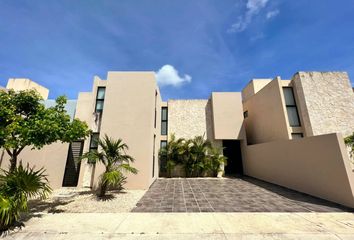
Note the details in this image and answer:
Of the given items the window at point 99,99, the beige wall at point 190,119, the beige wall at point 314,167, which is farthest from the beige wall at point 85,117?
the beige wall at point 314,167

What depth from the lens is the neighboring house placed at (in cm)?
593

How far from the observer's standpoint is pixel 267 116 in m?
11.6

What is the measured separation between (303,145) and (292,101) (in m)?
5.70

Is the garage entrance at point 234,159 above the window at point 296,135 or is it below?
below

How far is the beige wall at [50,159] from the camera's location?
7.09m

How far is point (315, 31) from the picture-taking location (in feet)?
22.8

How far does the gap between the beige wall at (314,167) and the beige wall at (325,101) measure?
3.54 meters

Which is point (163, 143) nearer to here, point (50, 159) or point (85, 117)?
point (85, 117)

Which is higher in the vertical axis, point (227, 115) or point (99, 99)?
point (99, 99)

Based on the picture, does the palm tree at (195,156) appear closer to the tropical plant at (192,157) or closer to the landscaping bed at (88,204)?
the tropical plant at (192,157)

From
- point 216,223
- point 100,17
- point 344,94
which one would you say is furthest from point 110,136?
point 344,94

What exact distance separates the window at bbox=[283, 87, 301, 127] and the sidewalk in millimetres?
7420

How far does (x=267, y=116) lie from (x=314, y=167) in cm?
632

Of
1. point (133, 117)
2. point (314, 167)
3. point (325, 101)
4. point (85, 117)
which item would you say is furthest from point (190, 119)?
point (325, 101)
